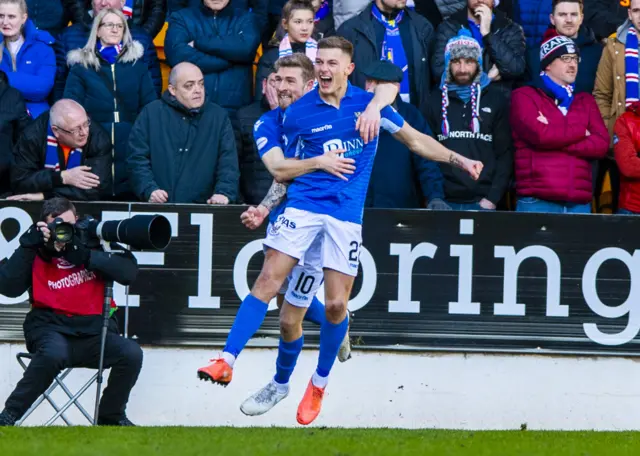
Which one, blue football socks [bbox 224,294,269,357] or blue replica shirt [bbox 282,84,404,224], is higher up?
blue replica shirt [bbox 282,84,404,224]

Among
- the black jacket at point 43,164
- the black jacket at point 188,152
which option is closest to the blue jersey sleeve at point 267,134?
the black jacket at point 188,152

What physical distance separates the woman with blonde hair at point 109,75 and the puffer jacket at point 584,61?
131 inches

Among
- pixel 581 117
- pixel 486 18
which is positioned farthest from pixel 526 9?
pixel 581 117

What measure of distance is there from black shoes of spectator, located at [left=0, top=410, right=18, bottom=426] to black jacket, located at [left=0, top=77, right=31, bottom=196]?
237cm

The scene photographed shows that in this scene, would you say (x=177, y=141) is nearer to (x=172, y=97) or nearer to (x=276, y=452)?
(x=172, y=97)

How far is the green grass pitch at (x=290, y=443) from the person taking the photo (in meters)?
7.23

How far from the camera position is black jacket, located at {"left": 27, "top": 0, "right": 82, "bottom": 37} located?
40.4 feet

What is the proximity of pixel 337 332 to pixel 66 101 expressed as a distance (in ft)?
10.1

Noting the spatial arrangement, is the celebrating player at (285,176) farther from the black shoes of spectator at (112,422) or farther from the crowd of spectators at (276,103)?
the black shoes of spectator at (112,422)

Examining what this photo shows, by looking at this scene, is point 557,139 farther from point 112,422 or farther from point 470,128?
point 112,422

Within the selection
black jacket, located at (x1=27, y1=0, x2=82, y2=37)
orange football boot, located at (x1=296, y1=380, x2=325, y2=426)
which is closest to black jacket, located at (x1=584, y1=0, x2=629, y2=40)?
black jacket, located at (x1=27, y1=0, x2=82, y2=37)

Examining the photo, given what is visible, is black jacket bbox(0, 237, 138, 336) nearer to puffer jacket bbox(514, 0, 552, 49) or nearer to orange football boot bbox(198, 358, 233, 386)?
orange football boot bbox(198, 358, 233, 386)

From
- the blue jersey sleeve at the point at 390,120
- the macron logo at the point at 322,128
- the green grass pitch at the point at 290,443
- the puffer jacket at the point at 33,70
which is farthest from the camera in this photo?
the puffer jacket at the point at 33,70

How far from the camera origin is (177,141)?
36.1 feet
